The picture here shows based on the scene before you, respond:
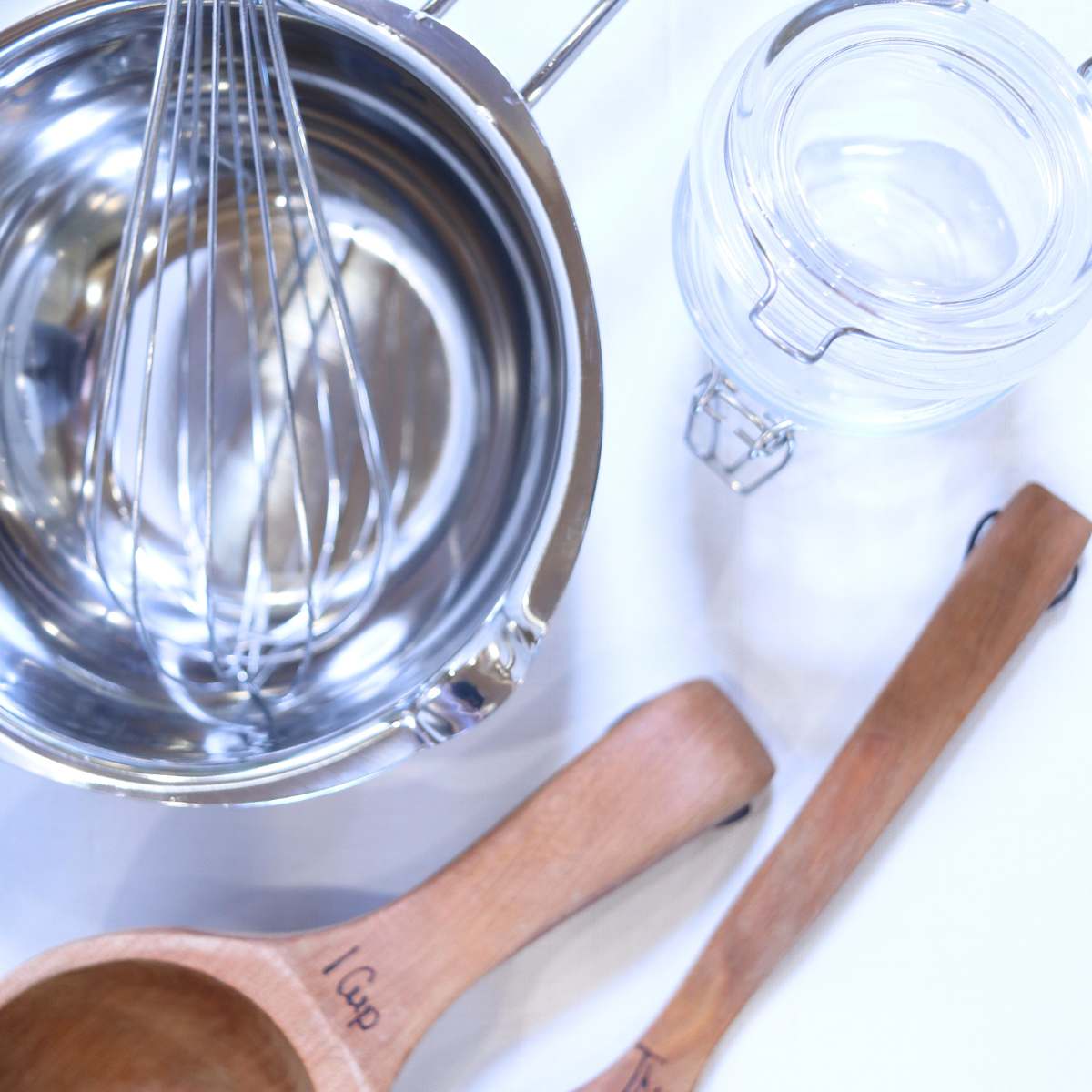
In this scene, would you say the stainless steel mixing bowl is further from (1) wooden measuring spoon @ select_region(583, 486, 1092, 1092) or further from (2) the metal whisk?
(1) wooden measuring spoon @ select_region(583, 486, 1092, 1092)

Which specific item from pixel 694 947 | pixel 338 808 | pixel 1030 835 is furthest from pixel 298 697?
pixel 1030 835

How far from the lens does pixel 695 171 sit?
0.35m

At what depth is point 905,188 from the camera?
398mm

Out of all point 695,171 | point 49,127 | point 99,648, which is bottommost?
point 99,648

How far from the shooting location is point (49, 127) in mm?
379

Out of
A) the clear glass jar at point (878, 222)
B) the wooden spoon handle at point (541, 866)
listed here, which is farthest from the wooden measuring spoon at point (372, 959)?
the clear glass jar at point (878, 222)

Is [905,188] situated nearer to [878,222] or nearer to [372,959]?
[878,222]

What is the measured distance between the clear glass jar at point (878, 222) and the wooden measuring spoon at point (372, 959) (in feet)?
0.37

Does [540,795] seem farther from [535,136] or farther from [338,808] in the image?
[535,136]

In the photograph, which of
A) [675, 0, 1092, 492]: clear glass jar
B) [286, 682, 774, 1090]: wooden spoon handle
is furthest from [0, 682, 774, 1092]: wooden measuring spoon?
[675, 0, 1092, 492]: clear glass jar

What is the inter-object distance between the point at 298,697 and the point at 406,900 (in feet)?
0.26

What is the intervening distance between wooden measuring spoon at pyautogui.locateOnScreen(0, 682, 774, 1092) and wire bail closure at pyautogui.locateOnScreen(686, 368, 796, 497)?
0.08m

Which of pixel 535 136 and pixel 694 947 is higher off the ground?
pixel 535 136

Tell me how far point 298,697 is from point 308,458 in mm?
89
